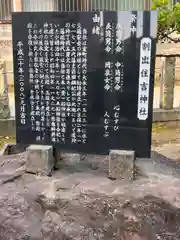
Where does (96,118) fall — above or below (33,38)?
below

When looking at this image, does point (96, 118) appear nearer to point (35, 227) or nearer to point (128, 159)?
point (128, 159)

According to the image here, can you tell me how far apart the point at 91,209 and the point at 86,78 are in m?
1.21

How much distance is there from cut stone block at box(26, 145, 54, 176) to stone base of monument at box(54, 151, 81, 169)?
0.61 feet

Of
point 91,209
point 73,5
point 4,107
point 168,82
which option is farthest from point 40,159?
point 73,5

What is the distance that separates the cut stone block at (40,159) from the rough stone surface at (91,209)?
15 centimetres

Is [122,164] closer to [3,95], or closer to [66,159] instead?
[66,159]

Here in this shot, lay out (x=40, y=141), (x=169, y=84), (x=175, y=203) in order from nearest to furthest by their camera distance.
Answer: (x=175, y=203), (x=40, y=141), (x=169, y=84)

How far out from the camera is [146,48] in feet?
11.4

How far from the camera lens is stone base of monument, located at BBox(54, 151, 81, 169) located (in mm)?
4074

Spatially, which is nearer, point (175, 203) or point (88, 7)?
point (175, 203)

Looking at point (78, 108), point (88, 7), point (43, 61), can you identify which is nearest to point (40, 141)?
point (78, 108)

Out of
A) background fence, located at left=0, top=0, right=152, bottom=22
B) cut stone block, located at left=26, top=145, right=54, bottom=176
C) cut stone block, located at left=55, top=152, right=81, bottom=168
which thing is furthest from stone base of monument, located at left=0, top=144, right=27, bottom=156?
background fence, located at left=0, top=0, right=152, bottom=22

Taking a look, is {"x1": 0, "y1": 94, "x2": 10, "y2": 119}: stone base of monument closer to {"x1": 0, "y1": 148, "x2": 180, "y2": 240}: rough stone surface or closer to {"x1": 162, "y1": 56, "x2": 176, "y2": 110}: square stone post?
{"x1": 162, "y1": 56, "x2": 176, "y2": 110}: square stone post

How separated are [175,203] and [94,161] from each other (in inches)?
45.4
